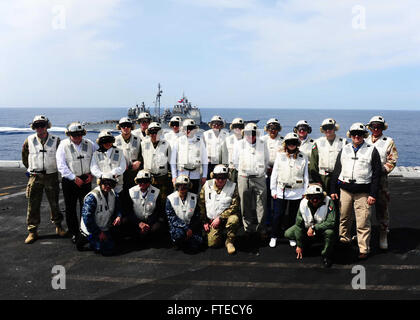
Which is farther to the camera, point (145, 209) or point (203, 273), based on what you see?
point (145, 209)

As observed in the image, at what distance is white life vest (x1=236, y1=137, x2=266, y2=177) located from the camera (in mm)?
6859

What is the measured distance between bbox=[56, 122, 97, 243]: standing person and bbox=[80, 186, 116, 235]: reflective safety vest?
1.56ft

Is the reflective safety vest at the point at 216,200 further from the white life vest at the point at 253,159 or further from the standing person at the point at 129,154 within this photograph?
the standing person at the point at 129,154

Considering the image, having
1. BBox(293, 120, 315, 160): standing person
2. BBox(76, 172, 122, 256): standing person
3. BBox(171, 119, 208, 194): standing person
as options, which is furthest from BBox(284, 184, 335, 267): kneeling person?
BBox(76, 172, 122, 256): standing person

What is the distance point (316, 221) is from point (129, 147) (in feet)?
14.4

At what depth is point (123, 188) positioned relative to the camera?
23.7 ft

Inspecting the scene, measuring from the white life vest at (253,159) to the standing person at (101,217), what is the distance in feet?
9.22

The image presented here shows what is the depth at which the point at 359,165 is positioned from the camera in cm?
604

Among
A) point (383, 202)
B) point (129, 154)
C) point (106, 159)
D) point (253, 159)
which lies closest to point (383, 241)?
point (383, 202)

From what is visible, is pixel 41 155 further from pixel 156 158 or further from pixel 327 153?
pixel 327 153
